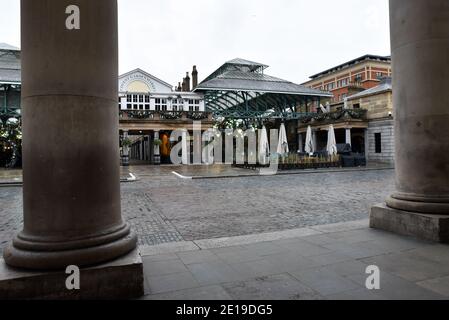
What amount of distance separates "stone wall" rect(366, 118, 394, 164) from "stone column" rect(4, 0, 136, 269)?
Result: 3668 centimetres

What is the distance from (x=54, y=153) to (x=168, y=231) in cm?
399

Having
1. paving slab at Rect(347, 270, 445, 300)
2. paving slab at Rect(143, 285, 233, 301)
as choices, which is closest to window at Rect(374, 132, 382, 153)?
paving slab at Rect(347, 270, 445, 300)

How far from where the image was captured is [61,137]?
308 centimetres

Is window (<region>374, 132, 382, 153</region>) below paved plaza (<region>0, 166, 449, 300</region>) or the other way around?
the other way around

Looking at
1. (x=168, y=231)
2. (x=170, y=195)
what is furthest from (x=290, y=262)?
(x=170, y=195)

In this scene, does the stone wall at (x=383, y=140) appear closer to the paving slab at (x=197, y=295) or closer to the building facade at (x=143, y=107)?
the building facade at (x=143, y=107)

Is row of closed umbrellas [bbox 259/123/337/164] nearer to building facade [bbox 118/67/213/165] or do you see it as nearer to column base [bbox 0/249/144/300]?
building facade [bbox 118/67/213/165]

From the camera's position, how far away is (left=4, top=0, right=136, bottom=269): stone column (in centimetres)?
308

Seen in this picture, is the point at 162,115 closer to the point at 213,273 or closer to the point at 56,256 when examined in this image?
the point at 213,273

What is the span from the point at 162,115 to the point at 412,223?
3403cm

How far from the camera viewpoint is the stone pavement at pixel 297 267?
3.28 metres

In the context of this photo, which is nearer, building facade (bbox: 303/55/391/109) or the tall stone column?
the tall stone column
